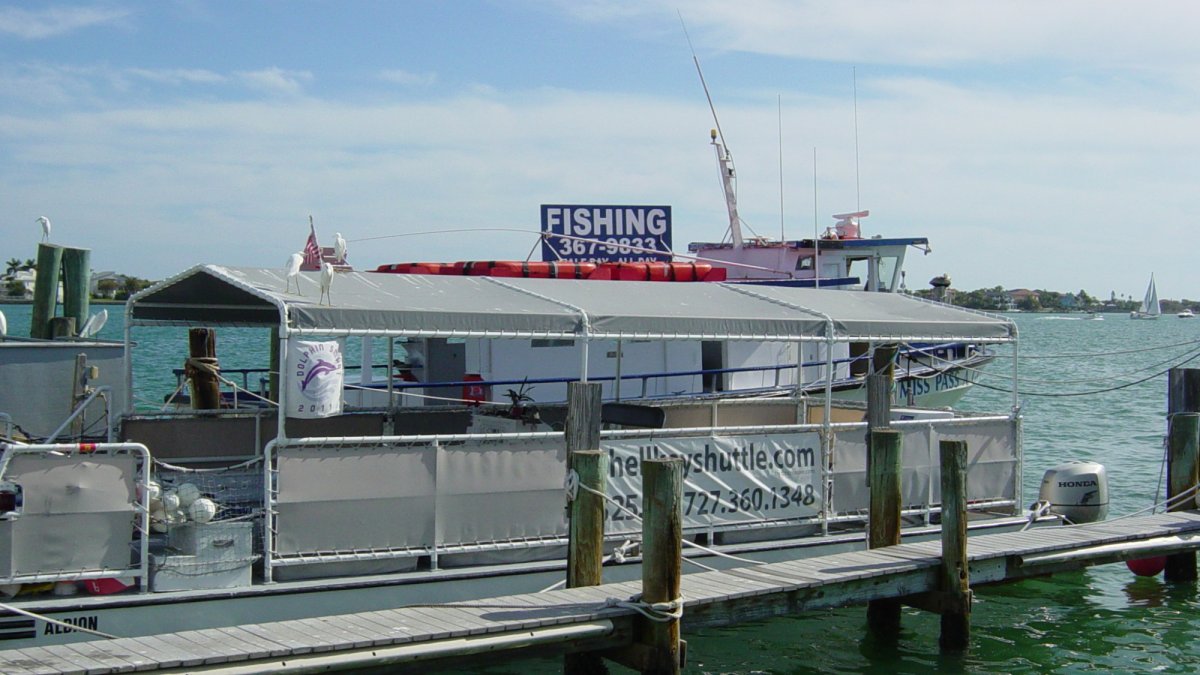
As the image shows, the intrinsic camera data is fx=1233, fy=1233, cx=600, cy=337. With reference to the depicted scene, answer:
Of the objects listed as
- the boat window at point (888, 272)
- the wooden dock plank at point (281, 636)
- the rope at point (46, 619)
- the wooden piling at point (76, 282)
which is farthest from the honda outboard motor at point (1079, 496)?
the wooden piling at point (76, 282)

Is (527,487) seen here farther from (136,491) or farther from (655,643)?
(136,491)

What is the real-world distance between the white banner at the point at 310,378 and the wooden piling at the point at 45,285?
23.9ft

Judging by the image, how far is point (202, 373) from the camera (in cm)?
1263

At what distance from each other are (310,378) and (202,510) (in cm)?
136

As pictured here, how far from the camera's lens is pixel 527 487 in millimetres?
10805

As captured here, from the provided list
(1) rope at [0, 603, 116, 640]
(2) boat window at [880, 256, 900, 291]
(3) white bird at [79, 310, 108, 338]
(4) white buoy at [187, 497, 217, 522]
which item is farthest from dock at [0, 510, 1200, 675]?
(2) boat window at [880, 256, 900, 291]

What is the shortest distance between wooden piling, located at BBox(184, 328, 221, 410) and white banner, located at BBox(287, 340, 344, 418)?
3.38m

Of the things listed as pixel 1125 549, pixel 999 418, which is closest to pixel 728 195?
pixel 999 418

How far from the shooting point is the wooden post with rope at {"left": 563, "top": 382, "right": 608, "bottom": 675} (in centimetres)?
966

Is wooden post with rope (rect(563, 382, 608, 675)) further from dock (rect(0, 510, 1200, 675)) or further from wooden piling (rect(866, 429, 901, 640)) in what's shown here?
wooden piling (rect(866, 429, 901, 640))

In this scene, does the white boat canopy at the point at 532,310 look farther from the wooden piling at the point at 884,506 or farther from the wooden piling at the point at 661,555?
the wooden piling at the point at 661,555

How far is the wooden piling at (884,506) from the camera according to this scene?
39.3 ft

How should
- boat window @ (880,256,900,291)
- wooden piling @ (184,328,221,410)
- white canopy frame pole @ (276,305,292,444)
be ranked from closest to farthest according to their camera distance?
white canopy frame pole @ (276,305,292,444), wooden piling @ (184,328,221,410), boat window @ (880,256,900,291)

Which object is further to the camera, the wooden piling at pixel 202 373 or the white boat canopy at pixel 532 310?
the wooden piling at pixel 202 373
